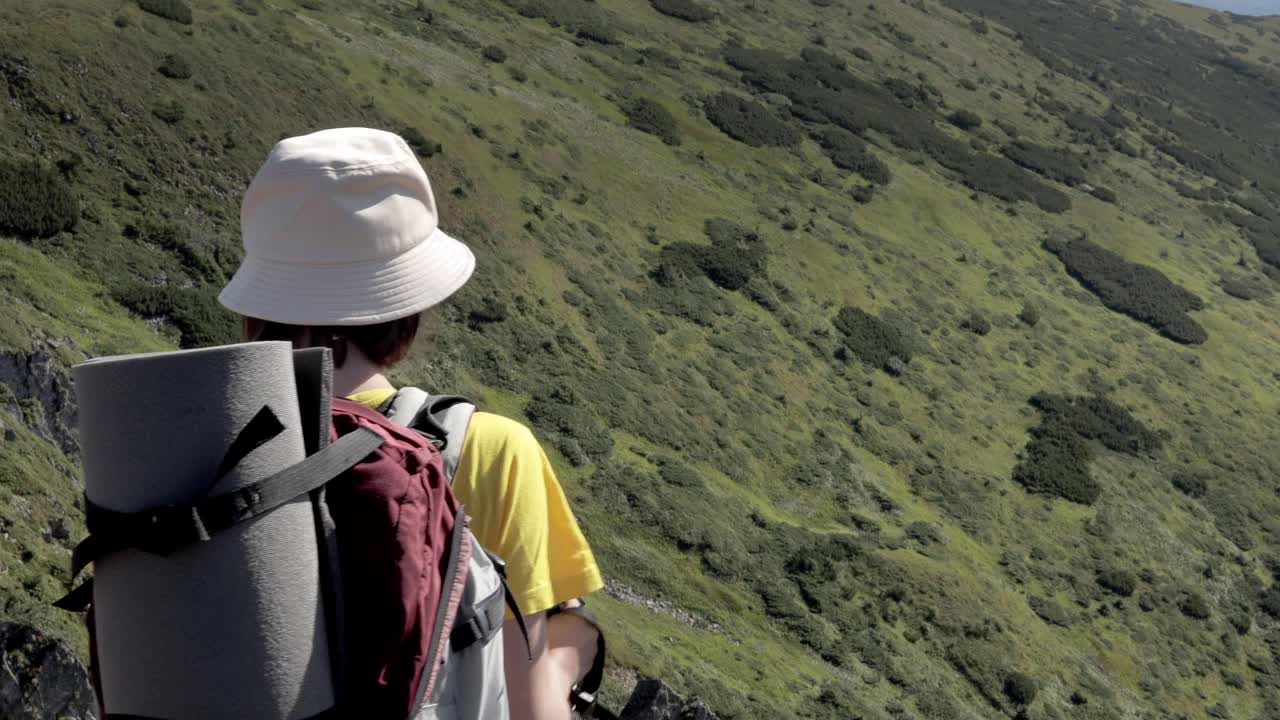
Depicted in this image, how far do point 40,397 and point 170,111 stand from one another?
16697 mm

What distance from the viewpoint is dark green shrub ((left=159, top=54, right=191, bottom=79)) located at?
2998 cm

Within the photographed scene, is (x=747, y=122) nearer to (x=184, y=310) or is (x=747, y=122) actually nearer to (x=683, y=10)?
(x=683, y=10)

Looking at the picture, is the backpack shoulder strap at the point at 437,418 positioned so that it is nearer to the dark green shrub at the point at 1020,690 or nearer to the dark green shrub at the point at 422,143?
the dark green shrub at the point at 1020,690

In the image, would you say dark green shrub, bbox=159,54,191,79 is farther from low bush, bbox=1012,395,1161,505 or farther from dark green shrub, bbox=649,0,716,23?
dark green shrub, bbox=649,0,716,23

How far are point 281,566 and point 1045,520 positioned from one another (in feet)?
129

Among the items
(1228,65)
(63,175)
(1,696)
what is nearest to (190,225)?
(63,175)

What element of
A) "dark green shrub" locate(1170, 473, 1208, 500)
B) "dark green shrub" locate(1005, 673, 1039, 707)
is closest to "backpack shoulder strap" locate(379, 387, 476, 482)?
"dark green shrub" locate(1005, 673, 1039, 707)

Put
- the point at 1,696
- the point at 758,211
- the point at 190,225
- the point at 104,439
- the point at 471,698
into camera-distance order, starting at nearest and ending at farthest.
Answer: the point at 104,439 < the point at 471,698 < the point at 1,696 < the point at 190,225 < the point at 758,211

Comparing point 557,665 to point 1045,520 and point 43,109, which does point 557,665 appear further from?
point 1045,520

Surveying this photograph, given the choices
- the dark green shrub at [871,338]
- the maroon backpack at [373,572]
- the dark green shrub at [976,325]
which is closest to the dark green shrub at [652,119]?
the dark green shrub at [871,338]

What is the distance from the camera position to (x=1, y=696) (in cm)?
619

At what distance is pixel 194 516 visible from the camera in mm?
1916

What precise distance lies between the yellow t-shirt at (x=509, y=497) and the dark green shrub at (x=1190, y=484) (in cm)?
4806

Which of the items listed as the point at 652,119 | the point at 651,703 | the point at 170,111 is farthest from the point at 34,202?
the point at 652,119
